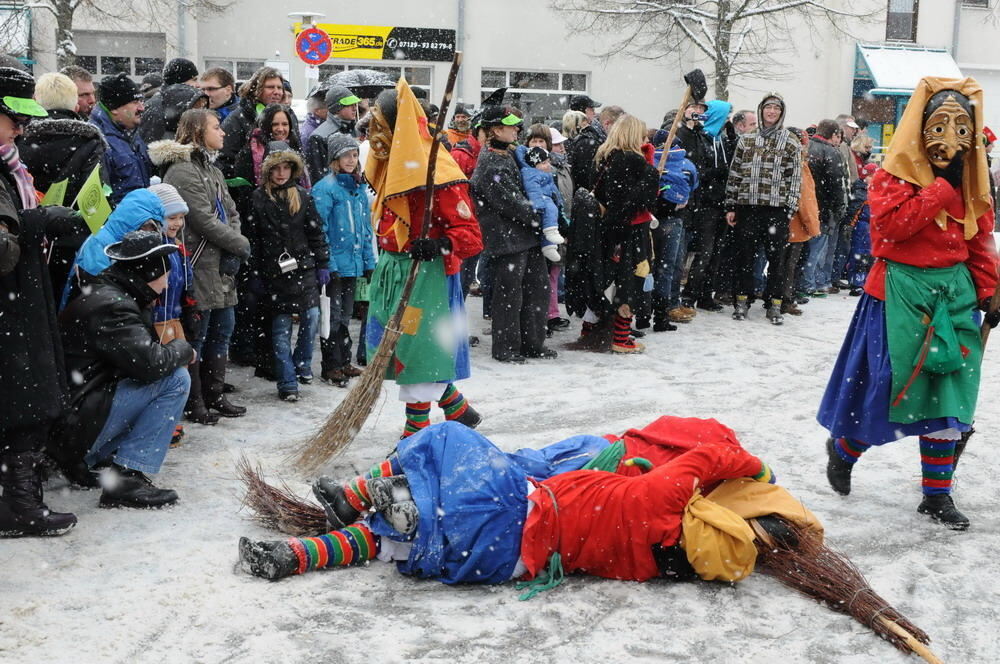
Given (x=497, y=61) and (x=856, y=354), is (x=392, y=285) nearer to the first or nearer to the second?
(x=856, y=354)

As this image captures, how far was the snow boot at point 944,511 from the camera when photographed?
203 inches

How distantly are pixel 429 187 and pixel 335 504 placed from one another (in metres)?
1.78

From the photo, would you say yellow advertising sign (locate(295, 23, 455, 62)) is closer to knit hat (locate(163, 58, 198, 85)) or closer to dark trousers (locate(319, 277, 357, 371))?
knit hat (locate(163, 58, 198, 85))

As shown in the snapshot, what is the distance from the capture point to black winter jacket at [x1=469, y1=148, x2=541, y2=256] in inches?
335

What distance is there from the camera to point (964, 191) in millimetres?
5094

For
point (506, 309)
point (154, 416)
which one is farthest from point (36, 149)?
point (506, 309)

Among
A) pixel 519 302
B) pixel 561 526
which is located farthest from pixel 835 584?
pixel 519 302

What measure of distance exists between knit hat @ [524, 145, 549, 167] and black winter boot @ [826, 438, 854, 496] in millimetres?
3901

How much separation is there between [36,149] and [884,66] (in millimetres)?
22958

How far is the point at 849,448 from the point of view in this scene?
5484mm

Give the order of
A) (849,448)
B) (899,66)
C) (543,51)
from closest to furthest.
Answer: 1. (849,448)
2. (543,51)
3. (899,66)

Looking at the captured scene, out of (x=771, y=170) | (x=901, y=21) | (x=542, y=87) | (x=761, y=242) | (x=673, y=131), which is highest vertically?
(x=901, y=21)

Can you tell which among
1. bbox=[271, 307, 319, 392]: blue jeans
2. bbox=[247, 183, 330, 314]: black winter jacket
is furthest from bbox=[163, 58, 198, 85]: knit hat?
bbox=[271, 307, 319, 392]: blue jeans

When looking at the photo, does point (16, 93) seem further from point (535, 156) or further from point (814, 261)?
point (814, 261)
